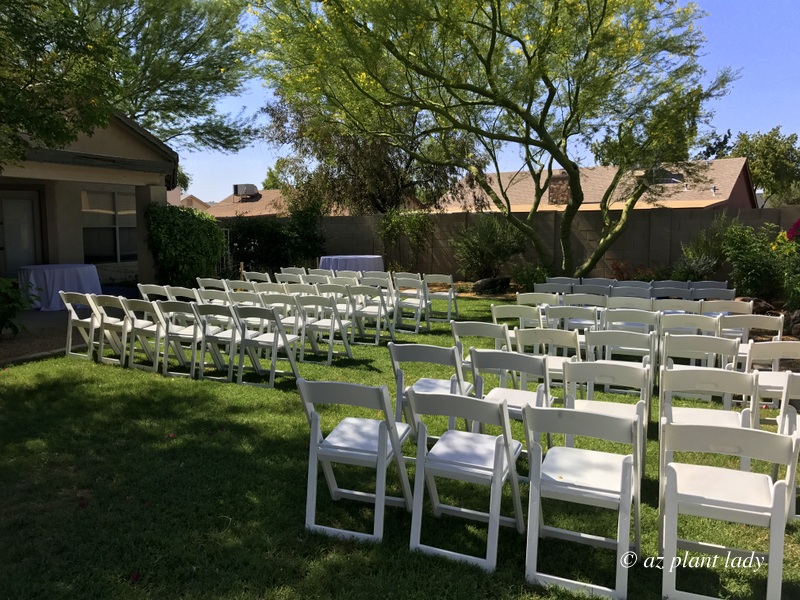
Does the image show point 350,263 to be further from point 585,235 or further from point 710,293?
point 710,293

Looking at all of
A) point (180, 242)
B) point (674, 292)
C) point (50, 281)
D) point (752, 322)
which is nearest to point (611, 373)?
point (752, 322)

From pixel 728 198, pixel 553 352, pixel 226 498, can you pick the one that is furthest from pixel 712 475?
pixel 728 198

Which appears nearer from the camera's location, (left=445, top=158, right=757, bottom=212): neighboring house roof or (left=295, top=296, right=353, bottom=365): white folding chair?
(left=295, top=296, right=353, bottom=365): white folding chair

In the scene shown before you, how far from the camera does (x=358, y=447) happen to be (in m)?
3.75

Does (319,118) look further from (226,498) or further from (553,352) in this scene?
(226,498)

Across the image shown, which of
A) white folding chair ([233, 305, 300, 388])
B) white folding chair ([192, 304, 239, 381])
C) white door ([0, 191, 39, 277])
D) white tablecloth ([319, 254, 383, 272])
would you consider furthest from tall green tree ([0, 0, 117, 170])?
white tablecloth ([319, 254, 383, 272])

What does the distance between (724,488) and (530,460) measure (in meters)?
0.90

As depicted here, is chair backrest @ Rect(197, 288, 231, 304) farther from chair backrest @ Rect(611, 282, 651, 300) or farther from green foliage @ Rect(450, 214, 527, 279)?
green foliage @ Rect(450, 214, 527, 279)

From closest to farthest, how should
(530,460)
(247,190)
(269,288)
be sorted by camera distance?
(530,460), (269,288), (247,190)

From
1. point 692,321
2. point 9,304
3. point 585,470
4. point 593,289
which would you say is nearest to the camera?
point 585,470

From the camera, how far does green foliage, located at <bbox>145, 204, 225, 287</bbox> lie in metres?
13.1

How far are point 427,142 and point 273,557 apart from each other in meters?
19.5

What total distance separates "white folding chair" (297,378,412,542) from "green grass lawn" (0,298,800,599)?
0.09 meters

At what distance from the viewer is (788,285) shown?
9648 millimetres
